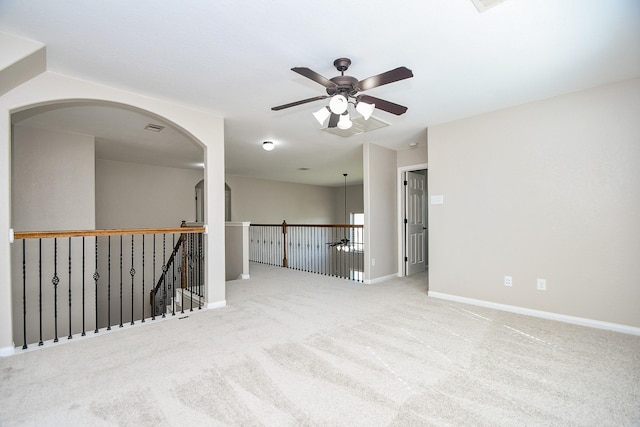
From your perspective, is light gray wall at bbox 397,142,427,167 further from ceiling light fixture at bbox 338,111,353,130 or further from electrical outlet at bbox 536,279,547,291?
ceiling light fixture at bbox 338,111,353,130

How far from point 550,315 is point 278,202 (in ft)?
25.2

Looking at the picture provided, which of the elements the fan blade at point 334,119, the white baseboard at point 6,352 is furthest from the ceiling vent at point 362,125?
the white baseboard at point 6,352

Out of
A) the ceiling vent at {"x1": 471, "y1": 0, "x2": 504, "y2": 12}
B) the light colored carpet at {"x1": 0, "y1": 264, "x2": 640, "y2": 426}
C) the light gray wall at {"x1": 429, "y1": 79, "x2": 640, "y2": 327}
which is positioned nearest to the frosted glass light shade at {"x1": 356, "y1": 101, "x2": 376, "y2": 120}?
the ceiling vent at {"x1": 471, "y1": 0, "x2": 504, "y2": 12}

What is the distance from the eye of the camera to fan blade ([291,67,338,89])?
2033mm

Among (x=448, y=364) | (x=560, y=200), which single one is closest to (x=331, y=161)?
(x=560, y=200)

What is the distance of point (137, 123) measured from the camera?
4.14 metres

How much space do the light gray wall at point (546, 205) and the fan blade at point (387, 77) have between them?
235 centimetres

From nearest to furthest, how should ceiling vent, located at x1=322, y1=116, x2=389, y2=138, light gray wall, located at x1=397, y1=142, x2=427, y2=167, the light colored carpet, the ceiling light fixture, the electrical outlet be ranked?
the light colored carpet < the ceiling light fixture < the electrical outlet < ceiling vent, located at x1=322, y1=116, x2=389, y2=138 < light gray wall, located at x1=397, y1=142, x2=427, y2=167

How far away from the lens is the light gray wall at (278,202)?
873 centimetres

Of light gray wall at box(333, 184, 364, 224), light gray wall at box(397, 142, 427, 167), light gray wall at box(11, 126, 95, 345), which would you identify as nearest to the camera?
light gray wall at box(11, 126, 95, 345)

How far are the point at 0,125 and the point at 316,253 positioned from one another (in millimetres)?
8721

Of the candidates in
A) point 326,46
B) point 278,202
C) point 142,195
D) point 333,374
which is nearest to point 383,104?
point 326,46

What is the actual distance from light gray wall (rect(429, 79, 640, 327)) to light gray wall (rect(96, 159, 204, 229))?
19.4 feet

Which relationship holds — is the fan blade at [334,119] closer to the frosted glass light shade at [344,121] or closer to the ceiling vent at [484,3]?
the frosted glass light shade at [344,121]
